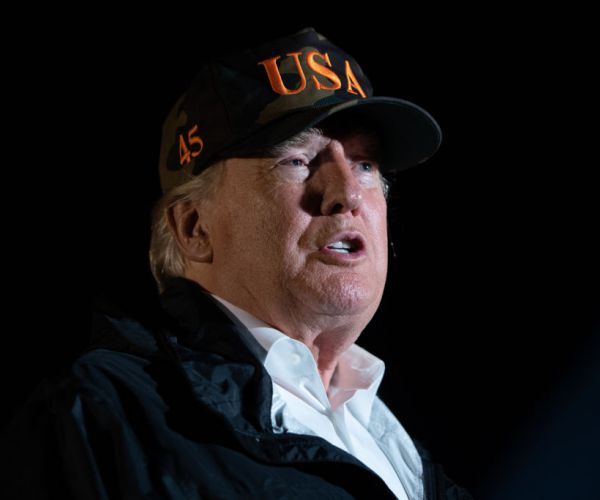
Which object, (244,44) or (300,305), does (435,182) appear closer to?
(244,44)

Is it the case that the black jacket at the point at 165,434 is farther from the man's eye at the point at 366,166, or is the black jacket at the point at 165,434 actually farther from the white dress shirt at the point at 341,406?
the man's eye at the point at 366,166

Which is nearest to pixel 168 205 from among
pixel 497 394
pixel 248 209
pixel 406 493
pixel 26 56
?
pixel 248 209

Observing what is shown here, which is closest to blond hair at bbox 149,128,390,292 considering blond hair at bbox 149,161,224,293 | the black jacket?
blond hair at bbox 149,161,224,293

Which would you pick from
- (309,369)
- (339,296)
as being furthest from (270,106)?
(309,369)

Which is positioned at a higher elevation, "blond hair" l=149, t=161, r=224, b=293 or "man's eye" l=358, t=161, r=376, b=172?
"man's eye" l=358, t=161, r=376, b=172

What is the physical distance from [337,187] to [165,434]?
0.60 meters

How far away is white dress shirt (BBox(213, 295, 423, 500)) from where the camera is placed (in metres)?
1.42

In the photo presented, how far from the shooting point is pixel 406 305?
7.72 ft

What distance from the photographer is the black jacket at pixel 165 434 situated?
1.10 meters

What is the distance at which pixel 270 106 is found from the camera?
1.56m

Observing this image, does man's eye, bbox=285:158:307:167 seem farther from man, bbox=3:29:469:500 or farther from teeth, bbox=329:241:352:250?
teeth, bbox=329:241:352:250

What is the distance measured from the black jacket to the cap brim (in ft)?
1.32

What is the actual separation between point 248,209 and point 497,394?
3.46 ft

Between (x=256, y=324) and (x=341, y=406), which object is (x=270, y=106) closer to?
(x=256, y=324)
